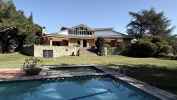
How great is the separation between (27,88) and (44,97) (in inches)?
87.7

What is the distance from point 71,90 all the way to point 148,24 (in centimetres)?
4912

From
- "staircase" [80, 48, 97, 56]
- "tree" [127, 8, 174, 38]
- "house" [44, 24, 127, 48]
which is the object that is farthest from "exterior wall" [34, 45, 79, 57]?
"tree" [127, 8, 174, 38]

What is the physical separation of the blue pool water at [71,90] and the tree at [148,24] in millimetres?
45606

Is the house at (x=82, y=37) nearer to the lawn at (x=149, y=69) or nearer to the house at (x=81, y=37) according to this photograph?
the house at (x=81, y=37)

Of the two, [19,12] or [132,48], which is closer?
[132,48]

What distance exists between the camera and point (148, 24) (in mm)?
60500

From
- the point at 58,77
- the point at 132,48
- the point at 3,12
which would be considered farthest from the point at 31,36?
the point at 58,77

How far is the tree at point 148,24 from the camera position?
60469 millimetres

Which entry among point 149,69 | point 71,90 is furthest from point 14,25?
point 71,90

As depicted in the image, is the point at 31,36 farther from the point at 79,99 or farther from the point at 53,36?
the point at 79,99

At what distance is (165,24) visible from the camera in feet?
204

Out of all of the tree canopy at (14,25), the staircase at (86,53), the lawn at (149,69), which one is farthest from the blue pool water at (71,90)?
the tree canopy at (14,25)

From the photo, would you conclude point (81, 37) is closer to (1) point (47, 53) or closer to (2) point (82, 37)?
(2) point (82, 37)

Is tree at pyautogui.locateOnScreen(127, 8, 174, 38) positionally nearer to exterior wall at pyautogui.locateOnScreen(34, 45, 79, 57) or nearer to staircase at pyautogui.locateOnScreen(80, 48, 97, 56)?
staircase at pyautogui.locateOnScreen(80, 48, 97, 56)
